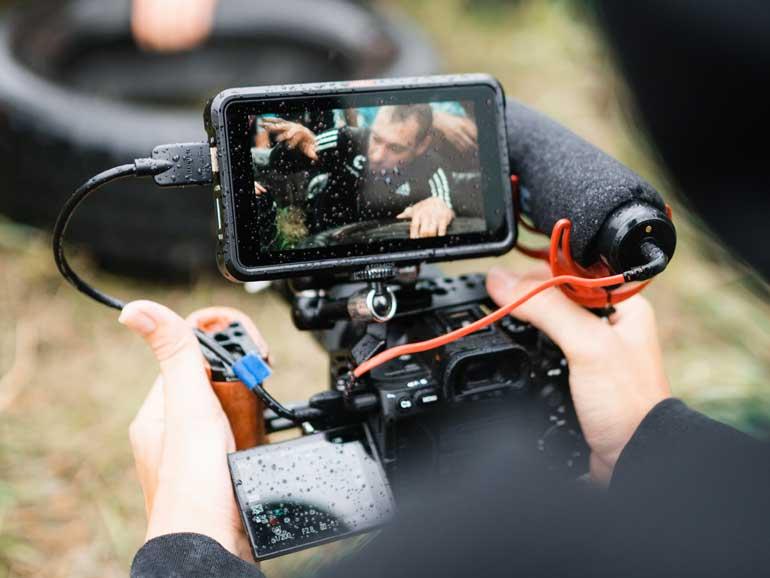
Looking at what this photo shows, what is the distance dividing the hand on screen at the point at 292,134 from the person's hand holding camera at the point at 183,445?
0.72 ft

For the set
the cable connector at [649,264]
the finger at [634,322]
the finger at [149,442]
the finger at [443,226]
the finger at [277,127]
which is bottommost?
the finger at [149,442]

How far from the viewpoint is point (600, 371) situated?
0.92m

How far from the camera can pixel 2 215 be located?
2139mm

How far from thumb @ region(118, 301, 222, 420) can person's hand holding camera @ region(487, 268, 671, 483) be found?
0.37 m

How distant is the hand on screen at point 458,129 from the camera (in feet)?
2.94

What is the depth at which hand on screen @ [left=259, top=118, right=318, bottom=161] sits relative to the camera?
831 millimetres

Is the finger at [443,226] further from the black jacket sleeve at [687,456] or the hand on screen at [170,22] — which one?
the hand on screen at [170,22]

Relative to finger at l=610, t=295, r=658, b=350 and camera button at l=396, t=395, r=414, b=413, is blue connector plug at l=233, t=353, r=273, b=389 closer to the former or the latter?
camera button at l=396, t=395, r=414, b=413

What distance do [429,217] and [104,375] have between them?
1.14 metres

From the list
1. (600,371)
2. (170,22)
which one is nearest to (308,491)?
(600,371)

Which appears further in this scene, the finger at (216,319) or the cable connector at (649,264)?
the finger at (216,319)

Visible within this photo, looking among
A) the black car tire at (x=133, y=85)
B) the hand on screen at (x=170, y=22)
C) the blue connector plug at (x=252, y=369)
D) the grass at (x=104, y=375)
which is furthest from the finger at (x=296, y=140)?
the hand on screen at (x=170, y=22)

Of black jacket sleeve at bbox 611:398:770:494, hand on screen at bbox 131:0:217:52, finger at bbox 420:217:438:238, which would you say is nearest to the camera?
black jacket sleeve at bbox 611:398:770:494

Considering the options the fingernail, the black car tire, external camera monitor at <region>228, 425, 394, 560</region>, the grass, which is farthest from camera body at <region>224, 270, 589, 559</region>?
the black car tire
